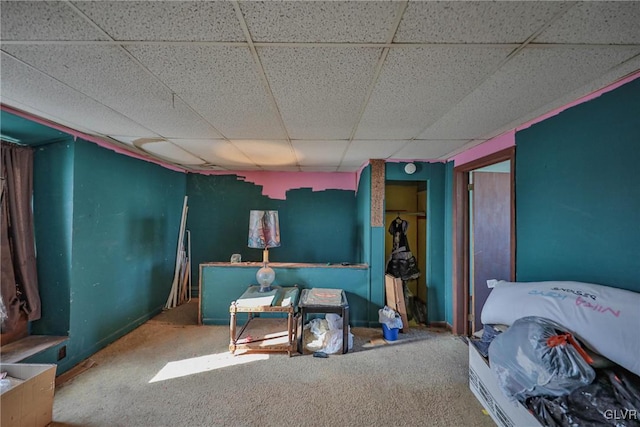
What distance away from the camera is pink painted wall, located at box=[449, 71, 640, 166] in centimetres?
141

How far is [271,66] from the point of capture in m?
1.24

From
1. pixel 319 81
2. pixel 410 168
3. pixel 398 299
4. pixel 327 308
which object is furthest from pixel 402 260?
pixel 319 81

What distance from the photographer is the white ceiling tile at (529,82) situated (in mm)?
1142

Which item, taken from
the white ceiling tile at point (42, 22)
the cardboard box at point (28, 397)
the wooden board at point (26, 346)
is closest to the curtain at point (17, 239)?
the wooden board at point (26, 346)

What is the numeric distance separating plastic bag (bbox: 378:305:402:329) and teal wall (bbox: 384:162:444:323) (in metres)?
0.63

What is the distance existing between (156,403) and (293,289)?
1573 millimetres

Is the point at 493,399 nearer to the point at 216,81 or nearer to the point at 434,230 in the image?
the point at 434,230

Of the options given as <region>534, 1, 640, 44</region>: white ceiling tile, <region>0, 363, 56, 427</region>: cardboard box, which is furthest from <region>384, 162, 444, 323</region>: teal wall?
<region>0, 363, 56, 427</region>: cardboard box

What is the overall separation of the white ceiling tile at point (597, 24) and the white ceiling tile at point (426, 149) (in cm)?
142

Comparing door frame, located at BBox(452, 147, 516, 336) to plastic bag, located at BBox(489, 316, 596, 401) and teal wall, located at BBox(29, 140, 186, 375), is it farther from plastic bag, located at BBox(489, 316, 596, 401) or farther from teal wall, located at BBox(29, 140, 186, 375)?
teal wall, located at BBox(29, 140, 186, 375)

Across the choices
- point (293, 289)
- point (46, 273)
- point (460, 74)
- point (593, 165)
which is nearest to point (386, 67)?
point (460, 74)

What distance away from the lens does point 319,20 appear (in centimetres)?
95

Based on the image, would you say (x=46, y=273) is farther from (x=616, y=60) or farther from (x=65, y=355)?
(x=616, y=60)

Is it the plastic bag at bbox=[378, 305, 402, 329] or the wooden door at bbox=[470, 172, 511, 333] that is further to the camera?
the wooden door at bbox=[470, 172, 511, 333]
